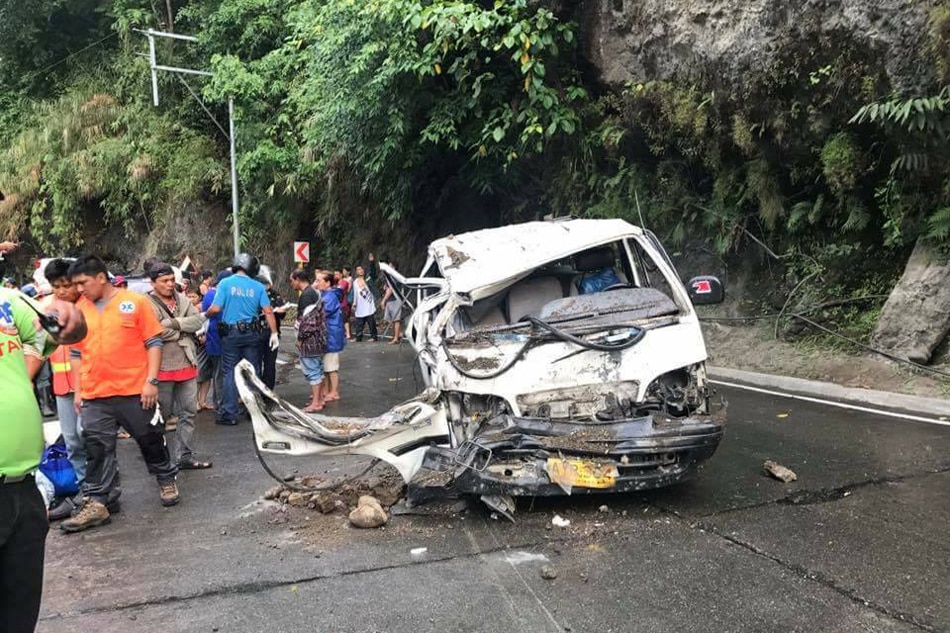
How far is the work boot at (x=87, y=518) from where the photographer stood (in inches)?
185

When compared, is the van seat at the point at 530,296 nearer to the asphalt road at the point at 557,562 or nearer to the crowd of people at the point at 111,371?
the asphalt road at the point at 557,562

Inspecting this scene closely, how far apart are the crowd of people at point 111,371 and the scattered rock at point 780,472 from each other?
4428mm

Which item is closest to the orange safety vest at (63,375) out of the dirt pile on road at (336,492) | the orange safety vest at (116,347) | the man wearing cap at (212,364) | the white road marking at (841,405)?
the orange safety vest at (116,347)

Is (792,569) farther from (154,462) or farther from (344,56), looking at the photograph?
(344,56)

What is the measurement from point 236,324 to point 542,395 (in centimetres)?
446

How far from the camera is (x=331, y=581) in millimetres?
3781

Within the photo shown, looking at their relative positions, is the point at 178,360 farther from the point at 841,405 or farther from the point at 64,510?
the point at 841,405

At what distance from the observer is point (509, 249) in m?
5.34

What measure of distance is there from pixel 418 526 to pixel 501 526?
0.54 metres

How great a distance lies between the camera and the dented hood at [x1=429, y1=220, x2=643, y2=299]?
5.00m

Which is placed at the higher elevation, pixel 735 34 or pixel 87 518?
pixel 735 34

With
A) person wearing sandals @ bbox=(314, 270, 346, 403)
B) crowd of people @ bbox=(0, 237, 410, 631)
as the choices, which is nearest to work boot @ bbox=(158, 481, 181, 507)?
crowd of people @ bbox=(0, 237, 410, 631)

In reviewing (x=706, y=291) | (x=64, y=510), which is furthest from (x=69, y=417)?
(x=706, y=291)

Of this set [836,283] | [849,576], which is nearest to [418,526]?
[849,576]
